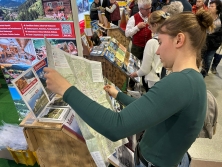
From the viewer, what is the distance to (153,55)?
6.19 feet

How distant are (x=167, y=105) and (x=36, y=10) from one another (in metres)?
1.18

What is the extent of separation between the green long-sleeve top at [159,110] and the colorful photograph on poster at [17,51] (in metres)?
1.04

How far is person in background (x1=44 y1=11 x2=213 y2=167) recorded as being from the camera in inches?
25.6

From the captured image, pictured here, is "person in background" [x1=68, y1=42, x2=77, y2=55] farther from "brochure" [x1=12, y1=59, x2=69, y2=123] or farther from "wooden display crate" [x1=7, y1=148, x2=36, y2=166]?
"wooden display crate" [x1=7, y1=148, x2=36, y2=166]

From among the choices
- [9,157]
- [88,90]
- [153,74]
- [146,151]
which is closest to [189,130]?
[146,151]

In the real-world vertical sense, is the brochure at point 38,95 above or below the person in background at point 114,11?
below

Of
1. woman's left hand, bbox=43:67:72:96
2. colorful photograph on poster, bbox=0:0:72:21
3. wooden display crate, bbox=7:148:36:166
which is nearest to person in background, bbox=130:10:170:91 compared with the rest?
colorful photograph on poster, bbox=0:0:72:21

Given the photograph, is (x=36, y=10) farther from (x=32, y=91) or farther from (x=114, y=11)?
(x=114, y=11)

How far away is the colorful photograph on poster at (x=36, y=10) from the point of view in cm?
131

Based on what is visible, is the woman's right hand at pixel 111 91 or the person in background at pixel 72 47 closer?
the woman's right hand at pixel 111 91

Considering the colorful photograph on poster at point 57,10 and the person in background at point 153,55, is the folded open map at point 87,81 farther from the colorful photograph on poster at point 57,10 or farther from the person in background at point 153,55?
the person in background at point 153,55

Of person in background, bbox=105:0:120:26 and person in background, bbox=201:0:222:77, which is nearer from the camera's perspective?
person in background, bbox=201:0:222:77

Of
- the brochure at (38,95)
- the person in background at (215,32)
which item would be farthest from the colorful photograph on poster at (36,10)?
the person in background at (215,32)

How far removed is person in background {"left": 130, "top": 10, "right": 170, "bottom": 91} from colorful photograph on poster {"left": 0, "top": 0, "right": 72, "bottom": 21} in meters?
0.87
